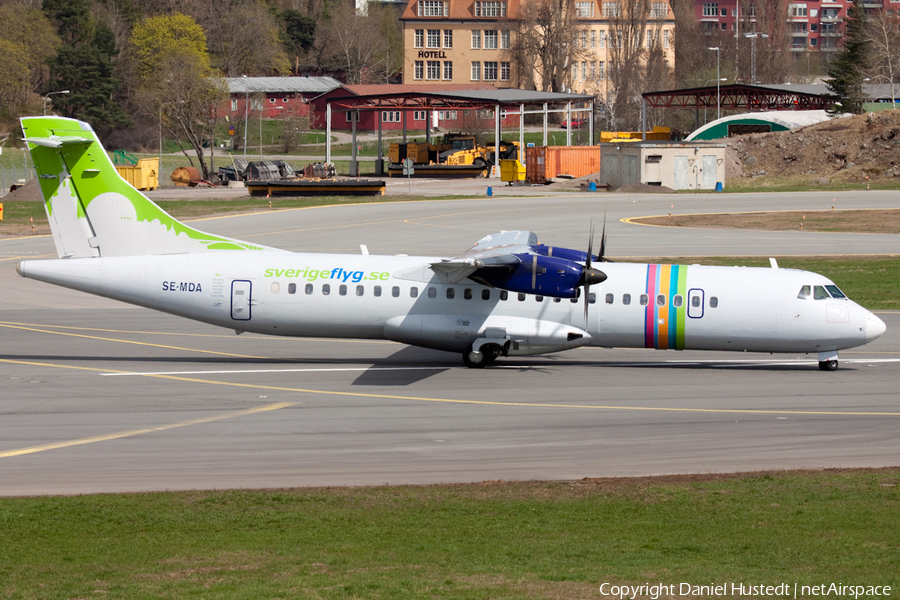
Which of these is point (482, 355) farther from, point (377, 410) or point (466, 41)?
point (466, 41)

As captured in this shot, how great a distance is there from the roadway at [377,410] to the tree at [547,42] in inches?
4823

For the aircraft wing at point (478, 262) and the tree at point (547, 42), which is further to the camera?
the tree at point (547, 42)

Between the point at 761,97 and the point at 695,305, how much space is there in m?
103

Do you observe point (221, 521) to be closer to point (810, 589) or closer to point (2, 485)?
point (2, 485)

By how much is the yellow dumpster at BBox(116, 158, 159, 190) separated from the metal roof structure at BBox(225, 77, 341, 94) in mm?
61038

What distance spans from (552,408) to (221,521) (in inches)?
396

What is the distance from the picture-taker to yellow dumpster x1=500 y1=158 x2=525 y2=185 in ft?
308

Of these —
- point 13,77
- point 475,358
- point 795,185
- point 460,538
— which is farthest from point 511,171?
point 460,538

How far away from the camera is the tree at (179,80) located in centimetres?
10188

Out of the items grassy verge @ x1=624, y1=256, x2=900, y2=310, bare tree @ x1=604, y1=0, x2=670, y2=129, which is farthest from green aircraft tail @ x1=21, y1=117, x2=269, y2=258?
bare tree @ x1=604, y1=0, x2=670, y2=129

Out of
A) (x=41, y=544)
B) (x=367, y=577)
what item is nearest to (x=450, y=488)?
(x=367, y=577)

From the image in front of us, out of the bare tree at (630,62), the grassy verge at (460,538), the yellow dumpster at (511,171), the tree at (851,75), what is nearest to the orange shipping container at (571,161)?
the yellow dumpster at (511,171)

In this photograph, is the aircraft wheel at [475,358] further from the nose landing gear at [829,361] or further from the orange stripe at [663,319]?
the nose landing gear at [829,361]

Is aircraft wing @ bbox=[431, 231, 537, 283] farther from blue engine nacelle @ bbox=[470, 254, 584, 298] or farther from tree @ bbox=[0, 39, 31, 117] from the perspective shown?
tree @ bbox=[0, 39, 31, 117]
